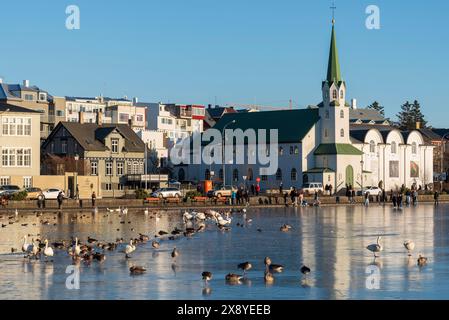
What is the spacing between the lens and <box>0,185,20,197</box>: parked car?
84.8 metres

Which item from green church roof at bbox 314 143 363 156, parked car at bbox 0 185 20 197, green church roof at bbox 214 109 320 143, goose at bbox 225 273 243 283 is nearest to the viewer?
goose at bbox 225 273 243 283

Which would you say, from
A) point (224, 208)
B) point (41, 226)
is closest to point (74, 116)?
point (224, 208)

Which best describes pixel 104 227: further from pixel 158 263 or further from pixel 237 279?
pixel 237 279

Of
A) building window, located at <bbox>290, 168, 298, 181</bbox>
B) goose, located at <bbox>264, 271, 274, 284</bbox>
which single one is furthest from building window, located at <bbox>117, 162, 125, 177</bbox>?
goose, located at <bbox>264, 271, 274, 284</bbox>

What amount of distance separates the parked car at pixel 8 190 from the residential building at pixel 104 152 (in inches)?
743

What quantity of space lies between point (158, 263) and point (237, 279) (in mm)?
5894

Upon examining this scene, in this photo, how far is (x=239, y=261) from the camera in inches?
1379

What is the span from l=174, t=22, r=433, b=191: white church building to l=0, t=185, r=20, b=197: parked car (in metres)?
39.6

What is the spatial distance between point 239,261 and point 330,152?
93959mm

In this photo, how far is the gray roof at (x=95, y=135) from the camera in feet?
375

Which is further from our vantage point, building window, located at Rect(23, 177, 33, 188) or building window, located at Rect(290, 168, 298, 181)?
building window, located at Rect(290, 168, 298, 181)

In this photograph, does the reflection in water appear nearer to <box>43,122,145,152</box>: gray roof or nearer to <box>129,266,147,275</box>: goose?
<box>129,266,147,275</box>: goose
